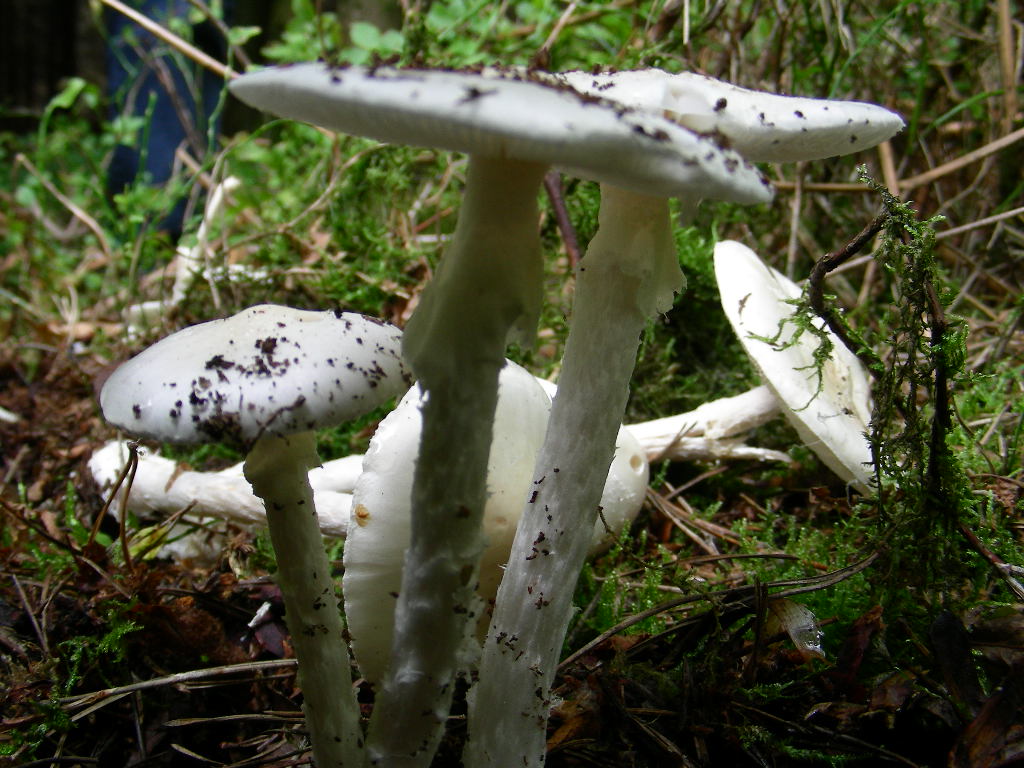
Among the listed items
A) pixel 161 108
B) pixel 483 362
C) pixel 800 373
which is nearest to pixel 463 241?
pixel 483 362

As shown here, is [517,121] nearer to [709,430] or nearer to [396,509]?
[396,509]

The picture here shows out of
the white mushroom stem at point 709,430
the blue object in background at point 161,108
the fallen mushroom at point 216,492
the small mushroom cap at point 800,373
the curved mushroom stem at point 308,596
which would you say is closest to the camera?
the curved mushroom stem at point 308,596

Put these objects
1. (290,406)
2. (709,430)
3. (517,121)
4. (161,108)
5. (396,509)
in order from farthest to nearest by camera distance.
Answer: (161,108) → (709,430) → (396,509) → (290,406) → (517,121)

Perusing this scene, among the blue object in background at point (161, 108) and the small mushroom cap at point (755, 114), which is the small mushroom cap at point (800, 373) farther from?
the blue object in background at point (161, 108)

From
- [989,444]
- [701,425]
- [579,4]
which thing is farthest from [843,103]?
[579,4]

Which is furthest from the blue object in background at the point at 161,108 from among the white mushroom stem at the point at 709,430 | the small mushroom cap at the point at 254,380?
the small mushroom cap at the point at 254,380

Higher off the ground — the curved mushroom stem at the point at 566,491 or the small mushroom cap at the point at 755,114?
the small mushroom cap at the point at 755,114
